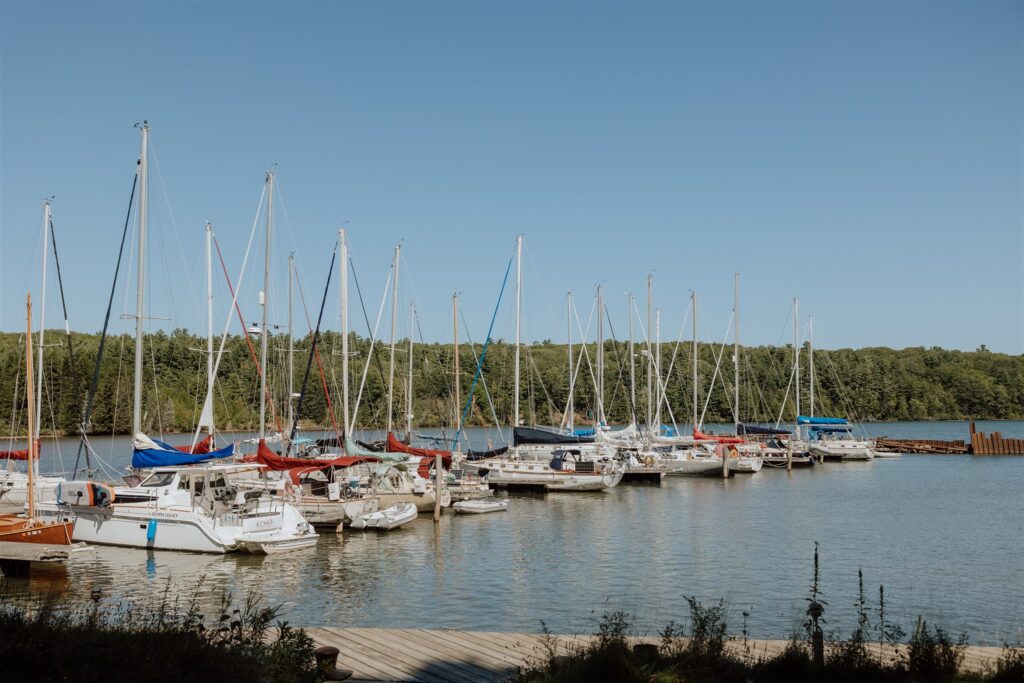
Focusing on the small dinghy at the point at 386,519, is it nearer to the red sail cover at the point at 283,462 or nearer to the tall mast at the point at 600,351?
the red sail cover at the point at 283,462

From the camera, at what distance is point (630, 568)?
27062 mm

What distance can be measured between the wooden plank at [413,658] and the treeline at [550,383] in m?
88.5

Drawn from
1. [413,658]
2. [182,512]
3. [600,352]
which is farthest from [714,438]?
[413,658]

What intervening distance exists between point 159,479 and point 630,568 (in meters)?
16.1

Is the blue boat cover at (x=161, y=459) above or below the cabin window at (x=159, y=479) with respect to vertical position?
above

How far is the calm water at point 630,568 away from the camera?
Answer: 20.9m

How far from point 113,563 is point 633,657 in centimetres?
2204

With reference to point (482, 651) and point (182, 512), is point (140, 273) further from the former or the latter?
point (482, 651)

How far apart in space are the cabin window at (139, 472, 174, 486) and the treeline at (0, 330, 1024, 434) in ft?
236

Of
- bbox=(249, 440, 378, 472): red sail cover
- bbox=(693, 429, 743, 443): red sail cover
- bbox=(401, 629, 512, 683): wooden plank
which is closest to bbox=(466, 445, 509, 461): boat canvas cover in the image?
bbox=(249, 440, 378, 472): red sail cover

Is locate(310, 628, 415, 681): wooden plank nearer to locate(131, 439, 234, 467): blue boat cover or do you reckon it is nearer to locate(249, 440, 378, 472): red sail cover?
locate(131, 439, 234, 467): blue boat cover

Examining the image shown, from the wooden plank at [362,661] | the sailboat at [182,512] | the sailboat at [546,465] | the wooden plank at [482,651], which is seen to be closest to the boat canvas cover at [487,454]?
the sailboat at [546,465]

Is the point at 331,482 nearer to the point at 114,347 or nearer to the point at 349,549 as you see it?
the point at 349,549

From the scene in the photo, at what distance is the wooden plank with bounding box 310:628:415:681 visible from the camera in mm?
10844
